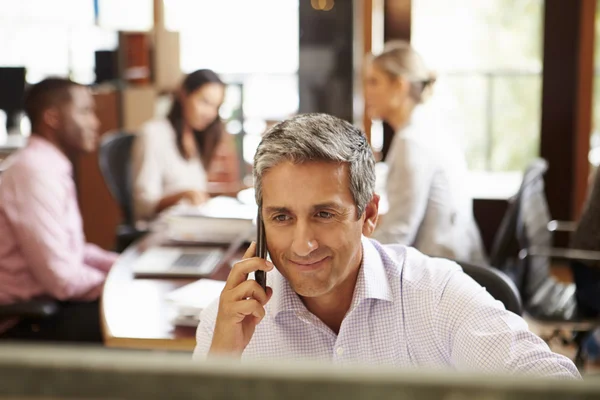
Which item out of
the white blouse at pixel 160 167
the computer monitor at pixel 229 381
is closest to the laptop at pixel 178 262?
the white blouse at pixel 160 167

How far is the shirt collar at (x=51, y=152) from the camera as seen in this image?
260 centimetres

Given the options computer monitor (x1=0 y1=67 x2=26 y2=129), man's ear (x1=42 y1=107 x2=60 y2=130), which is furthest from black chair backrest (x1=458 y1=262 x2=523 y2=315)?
computer monitor (x1=0 y1=67 x2=26 y2=129)

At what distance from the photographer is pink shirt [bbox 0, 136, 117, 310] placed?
7.82ft

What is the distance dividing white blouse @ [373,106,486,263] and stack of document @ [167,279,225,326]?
819mm

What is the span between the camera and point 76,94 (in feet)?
9.33

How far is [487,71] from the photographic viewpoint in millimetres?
5250

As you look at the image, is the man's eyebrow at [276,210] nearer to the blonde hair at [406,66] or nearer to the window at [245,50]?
the blonde hair at [406,66]

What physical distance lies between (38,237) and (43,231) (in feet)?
0.08

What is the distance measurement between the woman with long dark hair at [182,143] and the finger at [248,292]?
237cm

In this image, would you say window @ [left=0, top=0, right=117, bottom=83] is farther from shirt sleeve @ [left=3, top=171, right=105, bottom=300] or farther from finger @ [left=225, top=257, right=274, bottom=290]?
finger @ [left=225, top=257, right=274, bottom=290]

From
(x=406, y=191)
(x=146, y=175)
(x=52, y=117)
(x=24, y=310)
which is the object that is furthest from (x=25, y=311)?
(x=146, y=175)

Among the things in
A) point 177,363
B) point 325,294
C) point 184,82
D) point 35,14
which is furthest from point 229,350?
point 35,14

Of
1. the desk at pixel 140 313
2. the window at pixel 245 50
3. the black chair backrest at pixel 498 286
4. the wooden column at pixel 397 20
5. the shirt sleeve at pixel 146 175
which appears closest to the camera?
the black chair backrest at pixel 498 286

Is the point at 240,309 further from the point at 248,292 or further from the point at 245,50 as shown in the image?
the point at 245,50
